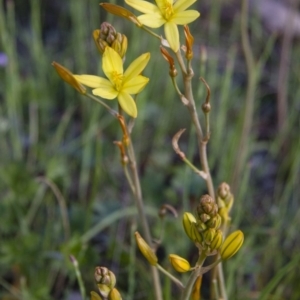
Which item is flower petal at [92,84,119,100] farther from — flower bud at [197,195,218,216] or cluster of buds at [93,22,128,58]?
flower bud at [197,195,218,216]

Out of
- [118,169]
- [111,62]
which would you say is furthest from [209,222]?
[118,169]

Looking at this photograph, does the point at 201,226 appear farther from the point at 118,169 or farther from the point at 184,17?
the point at 118,169

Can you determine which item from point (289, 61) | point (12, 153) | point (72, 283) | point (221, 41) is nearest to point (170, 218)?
point (72, 283)

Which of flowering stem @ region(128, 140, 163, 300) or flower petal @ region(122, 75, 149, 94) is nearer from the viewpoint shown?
flower petal @ region(122, 75, 149, 94)

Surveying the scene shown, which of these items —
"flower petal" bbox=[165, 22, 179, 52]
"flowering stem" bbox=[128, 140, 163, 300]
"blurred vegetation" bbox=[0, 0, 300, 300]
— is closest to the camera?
"flower petal" bbox=[165, 22, 179, 52]

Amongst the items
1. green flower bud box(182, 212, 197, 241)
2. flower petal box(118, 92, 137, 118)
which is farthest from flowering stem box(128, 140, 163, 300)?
green flower bud box(182, 212, 197, 241)

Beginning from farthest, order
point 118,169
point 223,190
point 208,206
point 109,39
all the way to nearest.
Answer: point 118,169 < point 223,190 < point 109,39 < point 208,206

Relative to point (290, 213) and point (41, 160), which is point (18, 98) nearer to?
point (41, 160)
